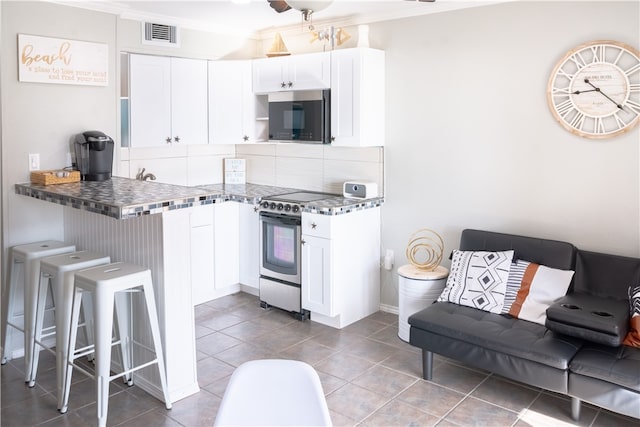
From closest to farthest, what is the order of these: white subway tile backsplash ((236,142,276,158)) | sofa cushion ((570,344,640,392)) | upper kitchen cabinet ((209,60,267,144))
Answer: sofa cushion ((570,344,640,392)) < upper kitchen cabinet ((209,60,267,144)) < white subway tile backsplash ((236,142,276,158))

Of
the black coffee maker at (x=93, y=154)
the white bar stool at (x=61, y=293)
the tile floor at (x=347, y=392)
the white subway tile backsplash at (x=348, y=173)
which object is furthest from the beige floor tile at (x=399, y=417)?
the black coffee maker at (x=93, y=154)

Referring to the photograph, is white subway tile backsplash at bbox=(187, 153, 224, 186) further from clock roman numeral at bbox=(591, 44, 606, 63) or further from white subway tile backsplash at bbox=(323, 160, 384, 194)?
clock roman numeral at bbox=(591, 44, 606, 63)

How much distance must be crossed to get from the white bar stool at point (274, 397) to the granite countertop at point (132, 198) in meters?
1.35

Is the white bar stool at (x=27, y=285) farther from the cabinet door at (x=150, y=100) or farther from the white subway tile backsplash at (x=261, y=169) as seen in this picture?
the white subway tile backsplash at (x=261, y=169)

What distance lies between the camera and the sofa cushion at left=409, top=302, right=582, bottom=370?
2.88m

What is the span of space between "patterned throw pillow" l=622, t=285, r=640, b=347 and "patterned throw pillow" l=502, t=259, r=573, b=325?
38 cm

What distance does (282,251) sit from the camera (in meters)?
4.52

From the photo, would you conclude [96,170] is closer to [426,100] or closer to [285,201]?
[285,201]

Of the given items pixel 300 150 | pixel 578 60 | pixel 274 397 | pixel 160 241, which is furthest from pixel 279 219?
pixel 274 397

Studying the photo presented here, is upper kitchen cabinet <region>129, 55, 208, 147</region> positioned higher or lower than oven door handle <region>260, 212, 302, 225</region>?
higher

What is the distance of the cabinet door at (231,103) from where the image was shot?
495 cm

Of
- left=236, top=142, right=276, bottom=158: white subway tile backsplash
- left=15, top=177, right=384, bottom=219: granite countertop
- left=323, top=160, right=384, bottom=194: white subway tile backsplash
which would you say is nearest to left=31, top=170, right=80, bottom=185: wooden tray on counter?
left=15, top=177, right=384, bottom=219: granite countertop

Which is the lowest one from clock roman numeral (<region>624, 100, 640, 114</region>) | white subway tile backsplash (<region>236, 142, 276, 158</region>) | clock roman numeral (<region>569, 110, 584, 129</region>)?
white subway tile backsplash (<region>236, 142, 276, 158</region>)

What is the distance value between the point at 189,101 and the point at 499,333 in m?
3.22
